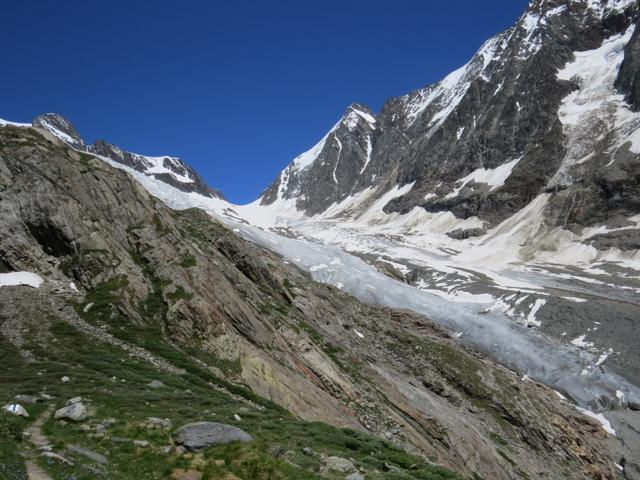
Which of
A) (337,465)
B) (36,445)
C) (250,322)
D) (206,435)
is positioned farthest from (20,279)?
(337,465)

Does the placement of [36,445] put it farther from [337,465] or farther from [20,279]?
[20,279]

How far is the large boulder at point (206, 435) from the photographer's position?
1413 cm

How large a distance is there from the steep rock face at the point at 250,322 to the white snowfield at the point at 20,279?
1.99ft

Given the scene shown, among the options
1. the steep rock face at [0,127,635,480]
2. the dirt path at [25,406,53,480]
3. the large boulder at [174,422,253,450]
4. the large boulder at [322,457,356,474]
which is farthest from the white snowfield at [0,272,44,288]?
the large boulder at [322,457,356,474]

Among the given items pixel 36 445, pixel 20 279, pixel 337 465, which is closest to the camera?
pixel 36 445

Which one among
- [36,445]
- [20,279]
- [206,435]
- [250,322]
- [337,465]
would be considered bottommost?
[337,465]

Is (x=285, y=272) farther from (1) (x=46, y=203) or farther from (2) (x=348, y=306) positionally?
(1) (x=46, y=203)

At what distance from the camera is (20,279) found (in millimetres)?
28531

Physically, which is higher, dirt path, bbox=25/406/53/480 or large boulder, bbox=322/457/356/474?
dirt path, bbox=25/406/53/480

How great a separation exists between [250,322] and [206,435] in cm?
1740

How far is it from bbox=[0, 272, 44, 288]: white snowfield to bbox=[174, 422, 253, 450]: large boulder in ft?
59.0

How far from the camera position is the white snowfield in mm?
27844

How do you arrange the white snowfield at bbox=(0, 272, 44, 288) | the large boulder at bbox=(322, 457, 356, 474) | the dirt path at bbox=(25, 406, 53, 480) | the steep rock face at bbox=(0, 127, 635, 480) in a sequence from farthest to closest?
the steep rock face at bbox=(0, 127, 635, 480) → the white snowfield at bbox=(0, 272, 44, 288) → the large boulder at bbox=(322, 457, 356, 474) → the dirt path at bbox=(25, 406, 53, 480)

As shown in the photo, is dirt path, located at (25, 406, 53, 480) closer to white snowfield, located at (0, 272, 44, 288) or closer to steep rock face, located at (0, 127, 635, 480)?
steep rock face, located at (0, 127, 635, 480)
